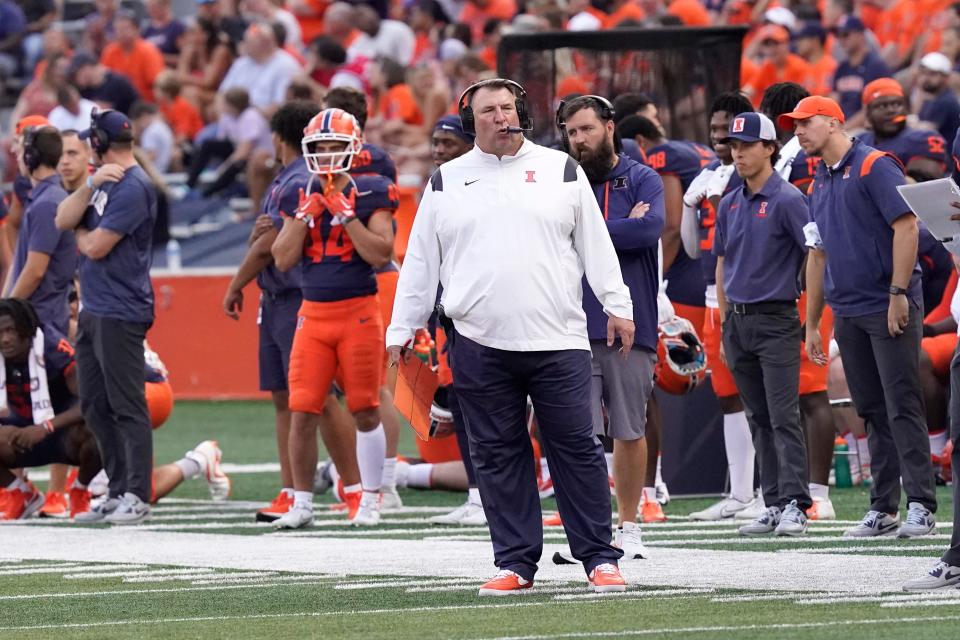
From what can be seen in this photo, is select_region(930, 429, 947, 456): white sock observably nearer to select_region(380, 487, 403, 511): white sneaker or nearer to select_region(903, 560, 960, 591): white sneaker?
select_region(380, 487, 403, 511): white sneaker

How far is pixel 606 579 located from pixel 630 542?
1.23 metres

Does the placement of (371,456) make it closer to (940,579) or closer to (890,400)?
(890,400)

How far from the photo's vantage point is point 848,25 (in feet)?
57.4

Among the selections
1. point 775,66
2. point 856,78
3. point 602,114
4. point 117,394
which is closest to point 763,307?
A: point 602,114

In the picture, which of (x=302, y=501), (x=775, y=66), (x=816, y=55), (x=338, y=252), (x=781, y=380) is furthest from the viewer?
(x=816, y=55)

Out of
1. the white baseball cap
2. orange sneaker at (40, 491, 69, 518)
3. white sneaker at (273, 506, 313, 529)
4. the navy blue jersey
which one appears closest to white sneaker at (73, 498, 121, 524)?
orange sneaker at (40, 491, 69, 518)

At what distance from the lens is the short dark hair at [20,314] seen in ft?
38.7

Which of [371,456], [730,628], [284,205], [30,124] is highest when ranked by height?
[30,124]

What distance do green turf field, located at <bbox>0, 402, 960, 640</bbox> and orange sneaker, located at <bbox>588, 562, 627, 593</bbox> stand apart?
68 millimetres

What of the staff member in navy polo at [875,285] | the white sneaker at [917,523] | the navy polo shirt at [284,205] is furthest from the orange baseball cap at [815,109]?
the navy polo shirt at [284,205]

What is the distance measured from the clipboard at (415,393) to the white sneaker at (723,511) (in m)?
3.19

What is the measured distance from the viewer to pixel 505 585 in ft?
25.2

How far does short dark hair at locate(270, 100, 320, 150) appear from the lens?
36.7 ft

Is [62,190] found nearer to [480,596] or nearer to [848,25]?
[480,596]
